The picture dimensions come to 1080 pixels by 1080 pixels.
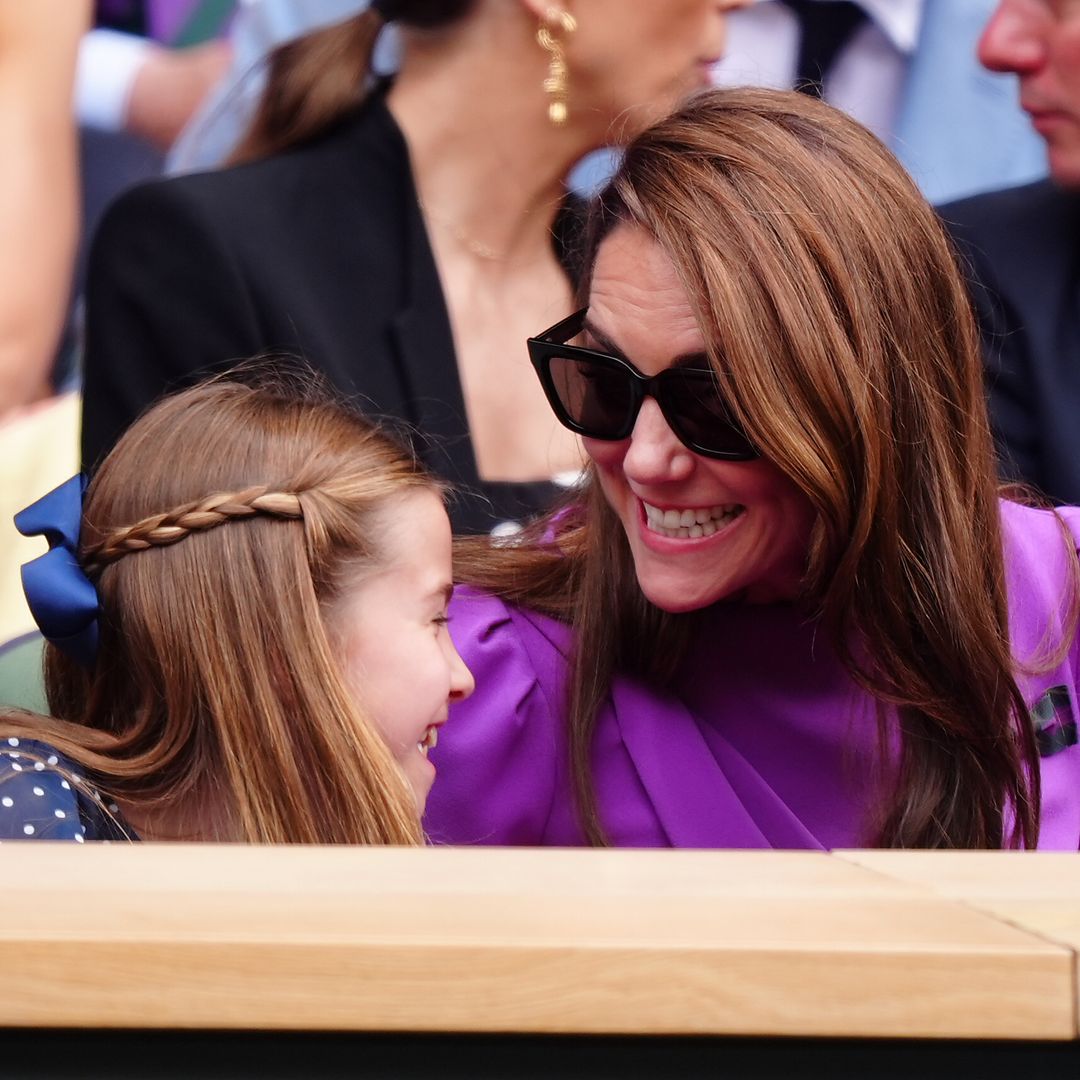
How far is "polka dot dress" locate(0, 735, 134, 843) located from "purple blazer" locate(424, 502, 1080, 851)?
374 mm

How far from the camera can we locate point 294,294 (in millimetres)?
2227

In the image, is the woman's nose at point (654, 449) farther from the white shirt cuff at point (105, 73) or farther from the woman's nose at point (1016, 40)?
the white shirt cuff at point (105, 73)

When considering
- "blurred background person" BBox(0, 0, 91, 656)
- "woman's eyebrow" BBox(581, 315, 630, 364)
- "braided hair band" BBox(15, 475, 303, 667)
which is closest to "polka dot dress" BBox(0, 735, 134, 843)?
"braided hair band" BBox(15, 475, 303, 667)

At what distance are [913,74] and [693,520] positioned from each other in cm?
171

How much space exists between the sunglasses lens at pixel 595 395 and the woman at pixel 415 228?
2.46 feet

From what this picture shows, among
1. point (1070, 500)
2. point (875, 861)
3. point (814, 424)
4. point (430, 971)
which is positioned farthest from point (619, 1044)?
point (1070, 500)

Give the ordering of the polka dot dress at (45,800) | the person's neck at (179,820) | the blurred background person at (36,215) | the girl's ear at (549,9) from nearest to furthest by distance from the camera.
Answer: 1. the polka dot dress at (45,800)
2. the person's neck at (179,820)
3. the girl's ear at (549,9)
4. the blurred background person at (36,215)

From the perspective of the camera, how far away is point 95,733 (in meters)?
1.49

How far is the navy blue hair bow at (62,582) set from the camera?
1.44 meters

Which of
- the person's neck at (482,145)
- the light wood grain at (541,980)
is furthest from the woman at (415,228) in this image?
the light wood grain at (541,980)

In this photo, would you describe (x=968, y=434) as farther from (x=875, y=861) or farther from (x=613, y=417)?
(x=875, y=861)

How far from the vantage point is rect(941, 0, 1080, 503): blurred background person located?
216 centimetres

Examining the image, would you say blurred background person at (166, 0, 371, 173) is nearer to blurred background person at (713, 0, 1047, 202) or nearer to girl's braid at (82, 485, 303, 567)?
blurred background person at (713, 0, 1047, 202)

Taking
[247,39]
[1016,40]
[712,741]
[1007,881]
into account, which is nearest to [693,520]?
[712,741]
